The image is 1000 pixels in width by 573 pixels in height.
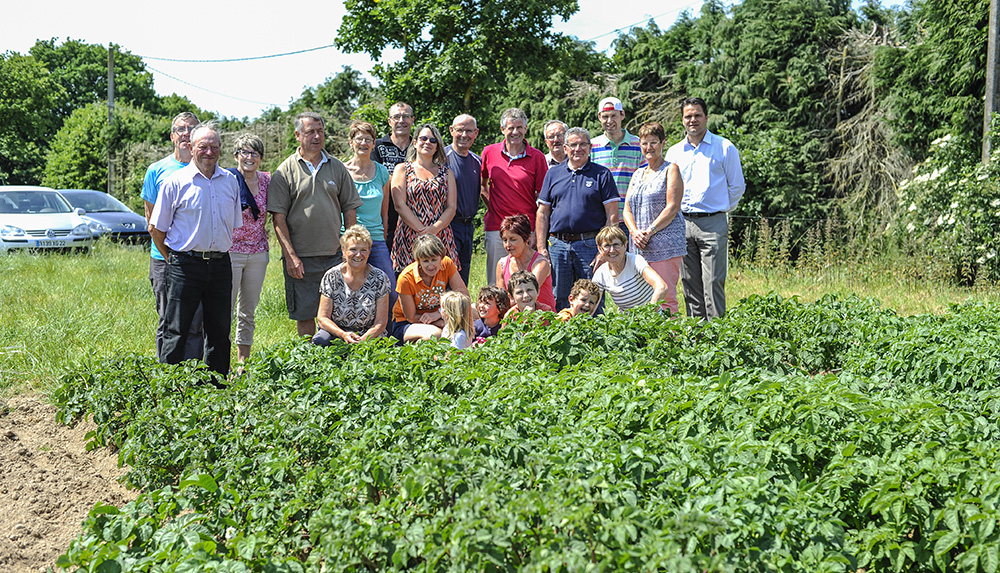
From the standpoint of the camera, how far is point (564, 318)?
577 centimetres

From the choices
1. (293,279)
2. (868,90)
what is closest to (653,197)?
(293,279)

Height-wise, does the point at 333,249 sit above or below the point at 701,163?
below

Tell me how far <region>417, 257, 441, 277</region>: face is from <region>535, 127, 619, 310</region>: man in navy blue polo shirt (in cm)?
107

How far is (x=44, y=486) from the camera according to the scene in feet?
13.4

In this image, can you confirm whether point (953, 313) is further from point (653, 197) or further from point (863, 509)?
point (863, 509)

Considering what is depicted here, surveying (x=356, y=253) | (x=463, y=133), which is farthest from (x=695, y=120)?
(x=356, y=253)

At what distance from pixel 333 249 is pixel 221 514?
338 centimetres

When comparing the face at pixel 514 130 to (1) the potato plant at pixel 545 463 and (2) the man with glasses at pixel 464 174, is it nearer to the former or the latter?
(2) the man with glasses at pixel 464 174

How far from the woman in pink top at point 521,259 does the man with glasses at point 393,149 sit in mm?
998

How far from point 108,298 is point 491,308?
5.18m

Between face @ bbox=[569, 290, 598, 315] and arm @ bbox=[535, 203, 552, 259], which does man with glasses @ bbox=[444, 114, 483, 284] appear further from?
face @ bbox=[569, 290, 598, 315]

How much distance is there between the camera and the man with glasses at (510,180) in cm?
695

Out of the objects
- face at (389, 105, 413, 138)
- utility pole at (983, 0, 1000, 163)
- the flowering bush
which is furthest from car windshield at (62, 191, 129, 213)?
utility pole at (983, 0, 1000, 163)

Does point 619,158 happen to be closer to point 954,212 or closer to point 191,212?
point 191,212
